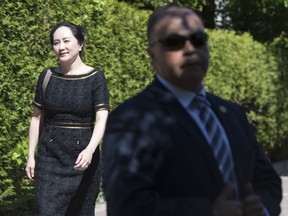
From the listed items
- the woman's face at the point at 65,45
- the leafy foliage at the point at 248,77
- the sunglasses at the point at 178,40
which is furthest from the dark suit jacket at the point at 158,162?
the leafy foliage at the point at 248,77

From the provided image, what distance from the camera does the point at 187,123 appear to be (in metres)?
2.17

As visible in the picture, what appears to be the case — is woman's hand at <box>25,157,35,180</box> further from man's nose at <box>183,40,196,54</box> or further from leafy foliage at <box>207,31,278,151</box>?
leafy foliage at <box>207,31,278,151</box>

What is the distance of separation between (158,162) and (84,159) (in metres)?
2.64

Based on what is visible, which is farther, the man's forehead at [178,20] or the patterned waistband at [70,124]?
the patterned waistband at [70,124]

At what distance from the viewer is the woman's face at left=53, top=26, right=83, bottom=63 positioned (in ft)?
15.9

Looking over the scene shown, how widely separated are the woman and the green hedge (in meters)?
1.95

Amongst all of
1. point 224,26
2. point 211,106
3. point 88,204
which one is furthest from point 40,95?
point 224,26

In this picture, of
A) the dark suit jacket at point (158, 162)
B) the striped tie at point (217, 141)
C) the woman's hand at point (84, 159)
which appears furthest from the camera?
the woman's hand at point (84, 159)

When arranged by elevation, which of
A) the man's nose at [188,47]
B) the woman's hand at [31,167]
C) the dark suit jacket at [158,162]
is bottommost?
the woman's hand at [31,167]

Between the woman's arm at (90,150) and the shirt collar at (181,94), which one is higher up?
the shirt collar at (181,94)

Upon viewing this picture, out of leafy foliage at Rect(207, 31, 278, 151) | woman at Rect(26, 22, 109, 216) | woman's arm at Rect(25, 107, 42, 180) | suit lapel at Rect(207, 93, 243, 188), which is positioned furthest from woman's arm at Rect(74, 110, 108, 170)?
leafy foliage at Rect(207, 31, 278, 151)

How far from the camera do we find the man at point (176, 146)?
2.08 m

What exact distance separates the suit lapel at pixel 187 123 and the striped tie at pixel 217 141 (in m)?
0.02

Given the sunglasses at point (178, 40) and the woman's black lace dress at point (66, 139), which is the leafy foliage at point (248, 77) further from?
the sunglasses at point (178, 40)
